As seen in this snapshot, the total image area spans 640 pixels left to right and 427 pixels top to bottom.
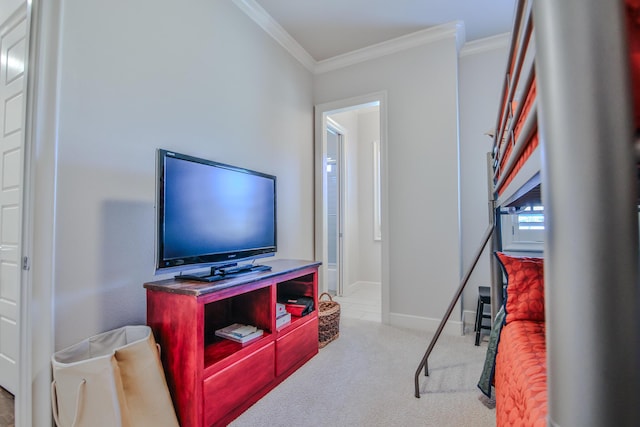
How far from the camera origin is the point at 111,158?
1577 mm

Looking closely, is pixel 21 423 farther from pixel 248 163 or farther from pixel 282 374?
pixel 248 163

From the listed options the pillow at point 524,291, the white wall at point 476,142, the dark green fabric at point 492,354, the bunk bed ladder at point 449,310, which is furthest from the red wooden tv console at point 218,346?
the white wall at point 476,142

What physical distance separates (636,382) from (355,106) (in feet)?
11.0

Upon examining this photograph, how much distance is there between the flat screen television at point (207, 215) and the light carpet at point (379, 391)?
82 centimetres

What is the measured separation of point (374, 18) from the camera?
2.72m

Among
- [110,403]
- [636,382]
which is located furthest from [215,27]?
[636,382]

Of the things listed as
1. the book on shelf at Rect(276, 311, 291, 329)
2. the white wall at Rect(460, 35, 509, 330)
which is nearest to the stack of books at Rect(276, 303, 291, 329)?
the book on shelf at Rect(276, 311, 291, 329)

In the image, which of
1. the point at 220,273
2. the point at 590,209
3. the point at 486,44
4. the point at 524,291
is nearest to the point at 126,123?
the point at 220,273

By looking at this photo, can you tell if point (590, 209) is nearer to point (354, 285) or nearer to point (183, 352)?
point (183, 352)

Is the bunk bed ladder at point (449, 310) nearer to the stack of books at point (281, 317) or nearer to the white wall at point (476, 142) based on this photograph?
the stack of books at point (281, 317)

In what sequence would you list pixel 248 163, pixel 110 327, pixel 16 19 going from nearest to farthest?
pixel 110 327, pixel 16 19, pixel 248 163

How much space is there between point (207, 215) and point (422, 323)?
2.28m

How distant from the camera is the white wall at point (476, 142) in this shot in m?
3.05

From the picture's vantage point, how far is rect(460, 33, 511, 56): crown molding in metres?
2.96
